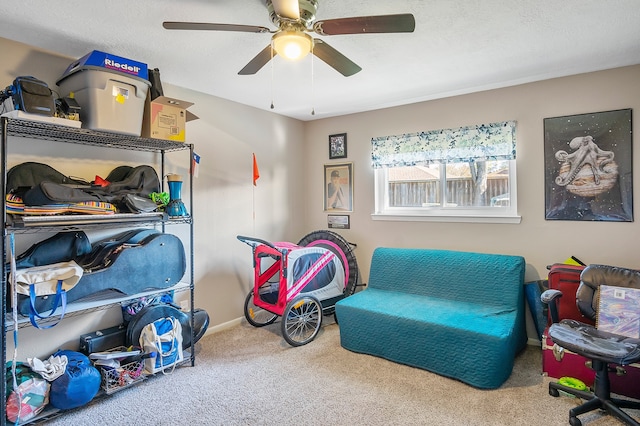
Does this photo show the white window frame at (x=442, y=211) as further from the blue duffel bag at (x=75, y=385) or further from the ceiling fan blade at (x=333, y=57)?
the blue duffel bag at (x=75, y=385)

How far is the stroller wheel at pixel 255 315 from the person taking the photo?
363cm

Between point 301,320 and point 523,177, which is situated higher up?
point 523,177

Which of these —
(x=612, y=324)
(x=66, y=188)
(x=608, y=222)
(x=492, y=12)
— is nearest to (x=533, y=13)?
(x=492, y=12)

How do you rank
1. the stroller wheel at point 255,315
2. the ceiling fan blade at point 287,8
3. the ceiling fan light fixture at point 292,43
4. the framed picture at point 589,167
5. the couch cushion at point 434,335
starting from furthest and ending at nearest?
the stroller wheel at point 255,315 → the framed picture at point 589,167 → the couch cushion at point 434,335 → the ceiling fan light fixture at point 292,43 → the ceiling fan blade at point 287,8

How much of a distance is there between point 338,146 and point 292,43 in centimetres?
264

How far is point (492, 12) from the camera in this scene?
204cm

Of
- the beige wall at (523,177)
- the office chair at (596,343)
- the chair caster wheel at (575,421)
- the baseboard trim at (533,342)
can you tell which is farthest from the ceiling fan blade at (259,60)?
the baseboard trim at (533,342)

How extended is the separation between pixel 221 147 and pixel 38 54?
5.21 ft

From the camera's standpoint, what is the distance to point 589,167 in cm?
292

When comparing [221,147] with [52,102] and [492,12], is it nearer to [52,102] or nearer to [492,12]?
[52,102]

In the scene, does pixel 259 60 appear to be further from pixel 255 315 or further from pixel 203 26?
pixel 255 315

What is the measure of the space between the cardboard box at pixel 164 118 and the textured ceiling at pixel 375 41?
0.34 meters

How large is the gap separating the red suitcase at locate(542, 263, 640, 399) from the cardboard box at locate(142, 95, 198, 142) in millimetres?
3092

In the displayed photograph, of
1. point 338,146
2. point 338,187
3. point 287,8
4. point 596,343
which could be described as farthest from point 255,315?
point 287,8
